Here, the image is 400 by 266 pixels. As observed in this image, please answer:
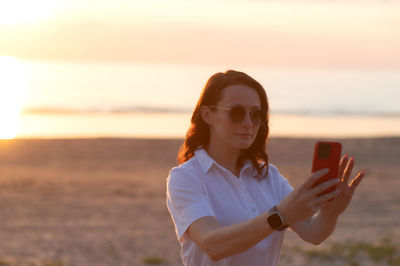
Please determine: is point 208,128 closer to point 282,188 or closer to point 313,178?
point 282,188

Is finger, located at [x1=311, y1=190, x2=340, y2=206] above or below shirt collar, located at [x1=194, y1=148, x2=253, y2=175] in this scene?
below

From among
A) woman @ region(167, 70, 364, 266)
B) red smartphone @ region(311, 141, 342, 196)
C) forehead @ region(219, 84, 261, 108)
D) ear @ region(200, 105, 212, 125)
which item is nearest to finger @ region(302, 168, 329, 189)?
red smartphone @ region(311, 141, 342, 196)

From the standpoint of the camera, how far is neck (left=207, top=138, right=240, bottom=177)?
300 cm

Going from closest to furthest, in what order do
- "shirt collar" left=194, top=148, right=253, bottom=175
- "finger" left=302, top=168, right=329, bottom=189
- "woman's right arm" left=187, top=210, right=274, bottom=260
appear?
"finger" left=302, top=168, right=329, bottom=189, "woman's right arm" left=187, top=210, right=274, bottom=260, "shirt collar" left=194, top=148, right=253, bottom=175

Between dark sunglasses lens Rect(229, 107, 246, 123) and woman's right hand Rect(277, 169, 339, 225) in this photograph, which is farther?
dark sunglasses lens Rect(229, 107, 246, 123)

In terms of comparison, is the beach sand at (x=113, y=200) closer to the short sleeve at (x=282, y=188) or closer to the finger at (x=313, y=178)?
the short sleeve at (x=282, y=188)

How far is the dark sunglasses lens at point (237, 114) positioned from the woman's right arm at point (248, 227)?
441mm

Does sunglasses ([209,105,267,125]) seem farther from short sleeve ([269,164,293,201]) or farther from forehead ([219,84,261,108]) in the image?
short sleeve ([269,164,293,201])

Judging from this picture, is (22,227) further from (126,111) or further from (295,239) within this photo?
(126,111)

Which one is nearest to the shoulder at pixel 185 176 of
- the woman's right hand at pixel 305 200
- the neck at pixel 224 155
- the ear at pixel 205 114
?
the neck at pixel 224 155

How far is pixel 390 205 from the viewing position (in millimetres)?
13164

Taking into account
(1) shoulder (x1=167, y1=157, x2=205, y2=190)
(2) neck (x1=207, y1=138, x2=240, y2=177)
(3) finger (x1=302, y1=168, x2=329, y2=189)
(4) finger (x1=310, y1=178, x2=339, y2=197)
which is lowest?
(4) finger (x1=310, y1=178, x2=339, y2=197)

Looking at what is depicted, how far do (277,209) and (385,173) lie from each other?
1552 cm

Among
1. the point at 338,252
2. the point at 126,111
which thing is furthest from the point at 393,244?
the point at 126,111
